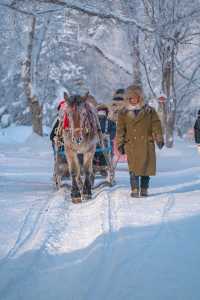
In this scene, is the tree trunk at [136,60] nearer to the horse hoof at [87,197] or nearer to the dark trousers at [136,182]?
the dark trousers at [136,182]

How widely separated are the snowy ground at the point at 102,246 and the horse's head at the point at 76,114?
1.17 m

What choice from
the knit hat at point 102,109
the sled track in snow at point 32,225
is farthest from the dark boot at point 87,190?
the knit hat at point 102,109

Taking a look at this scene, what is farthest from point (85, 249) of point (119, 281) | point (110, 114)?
point (110, 114)

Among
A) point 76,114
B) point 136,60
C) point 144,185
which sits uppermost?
point 136,60

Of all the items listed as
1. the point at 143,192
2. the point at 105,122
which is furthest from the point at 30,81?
the point at 143,192

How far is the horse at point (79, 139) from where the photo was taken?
10.4 metres

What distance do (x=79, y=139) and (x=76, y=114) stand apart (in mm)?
508

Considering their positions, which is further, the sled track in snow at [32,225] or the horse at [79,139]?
the horse at [79,139]

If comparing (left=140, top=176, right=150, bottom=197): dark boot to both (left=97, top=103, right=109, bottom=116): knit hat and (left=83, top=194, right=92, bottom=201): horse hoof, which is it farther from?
(left=97, top=103, right=109, bottom=116): knit hat

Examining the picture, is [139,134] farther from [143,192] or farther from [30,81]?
[30,81]

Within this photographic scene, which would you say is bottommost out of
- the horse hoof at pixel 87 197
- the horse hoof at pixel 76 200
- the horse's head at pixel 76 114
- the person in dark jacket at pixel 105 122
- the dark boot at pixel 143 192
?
the horse hoof at pixel 87 197

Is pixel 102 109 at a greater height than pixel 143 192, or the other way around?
pixel 102 109

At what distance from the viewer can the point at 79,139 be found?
420 inches

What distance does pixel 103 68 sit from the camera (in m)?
38.9
